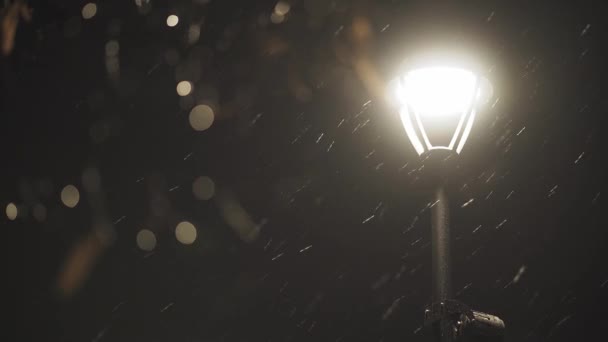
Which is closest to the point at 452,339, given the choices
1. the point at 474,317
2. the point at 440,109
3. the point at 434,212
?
the point at 474,317

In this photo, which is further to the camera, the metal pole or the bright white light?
the bright white light

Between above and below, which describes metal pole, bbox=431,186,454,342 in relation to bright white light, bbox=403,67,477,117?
below

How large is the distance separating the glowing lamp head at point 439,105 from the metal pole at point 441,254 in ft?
1.00

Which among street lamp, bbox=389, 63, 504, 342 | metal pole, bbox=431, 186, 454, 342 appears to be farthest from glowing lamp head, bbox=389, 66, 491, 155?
metal pole, bbox=431, 186, 454, 342

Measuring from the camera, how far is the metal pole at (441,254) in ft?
24.3

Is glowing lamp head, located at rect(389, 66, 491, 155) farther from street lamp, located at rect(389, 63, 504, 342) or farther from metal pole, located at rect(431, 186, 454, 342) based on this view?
metal pole, located at rect(431, 186, 454, 342)

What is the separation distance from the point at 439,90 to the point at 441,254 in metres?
0.95

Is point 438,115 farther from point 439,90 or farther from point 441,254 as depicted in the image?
point 441,254

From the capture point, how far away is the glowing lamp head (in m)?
7.61

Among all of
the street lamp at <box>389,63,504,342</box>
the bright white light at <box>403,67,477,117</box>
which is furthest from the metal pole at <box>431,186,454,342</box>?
the bright white light at <box>403,67,477,117</box>

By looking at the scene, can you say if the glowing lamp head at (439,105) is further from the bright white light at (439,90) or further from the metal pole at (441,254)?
the metal pole at (441,254)

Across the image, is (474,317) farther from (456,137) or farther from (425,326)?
(456,137)

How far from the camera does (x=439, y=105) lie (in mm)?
7617

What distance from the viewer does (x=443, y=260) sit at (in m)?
7.45
